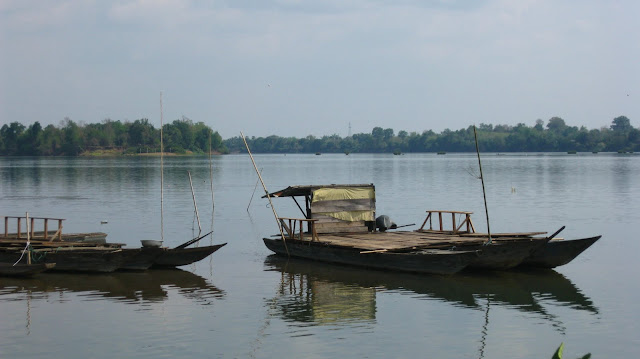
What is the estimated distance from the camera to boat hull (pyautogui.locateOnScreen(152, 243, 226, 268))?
73.0ft

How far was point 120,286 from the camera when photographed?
20812 millimetres

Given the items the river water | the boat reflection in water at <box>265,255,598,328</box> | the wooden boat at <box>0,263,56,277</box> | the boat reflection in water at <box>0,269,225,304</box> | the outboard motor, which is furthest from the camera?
the outboard motor

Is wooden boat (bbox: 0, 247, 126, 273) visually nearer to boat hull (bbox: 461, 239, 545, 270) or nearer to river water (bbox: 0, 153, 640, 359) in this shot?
river water (bbox: 0, 153, 640, 359)

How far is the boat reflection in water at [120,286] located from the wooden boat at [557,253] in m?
9.46

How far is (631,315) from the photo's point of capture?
17.4 metres

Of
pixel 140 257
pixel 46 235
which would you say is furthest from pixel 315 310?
pixel 46 235

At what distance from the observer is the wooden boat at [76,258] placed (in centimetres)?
2197

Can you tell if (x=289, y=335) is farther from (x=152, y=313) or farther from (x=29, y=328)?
(x=29, y=328)

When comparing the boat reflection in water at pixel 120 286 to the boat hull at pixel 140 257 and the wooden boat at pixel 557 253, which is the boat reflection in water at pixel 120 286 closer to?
the boat hull at pixel 140 257

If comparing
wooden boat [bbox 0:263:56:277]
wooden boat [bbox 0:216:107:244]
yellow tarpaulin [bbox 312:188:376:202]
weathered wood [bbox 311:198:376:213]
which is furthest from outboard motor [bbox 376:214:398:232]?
wooden boat [bbox 0:263:56:277]

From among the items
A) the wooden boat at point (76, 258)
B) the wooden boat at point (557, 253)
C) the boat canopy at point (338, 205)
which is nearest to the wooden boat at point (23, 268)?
the wooden boat at point (76, 258)

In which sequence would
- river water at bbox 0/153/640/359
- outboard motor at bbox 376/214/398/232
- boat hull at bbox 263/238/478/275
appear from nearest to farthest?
river water at bbox 0/153/640/359 < boat hull at bbox 263/238/478/275 < outboard motor at bbox 376/214/398/232

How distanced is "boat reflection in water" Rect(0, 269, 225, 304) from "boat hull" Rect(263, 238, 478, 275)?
12.8ft

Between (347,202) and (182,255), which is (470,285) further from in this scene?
(182,255)
